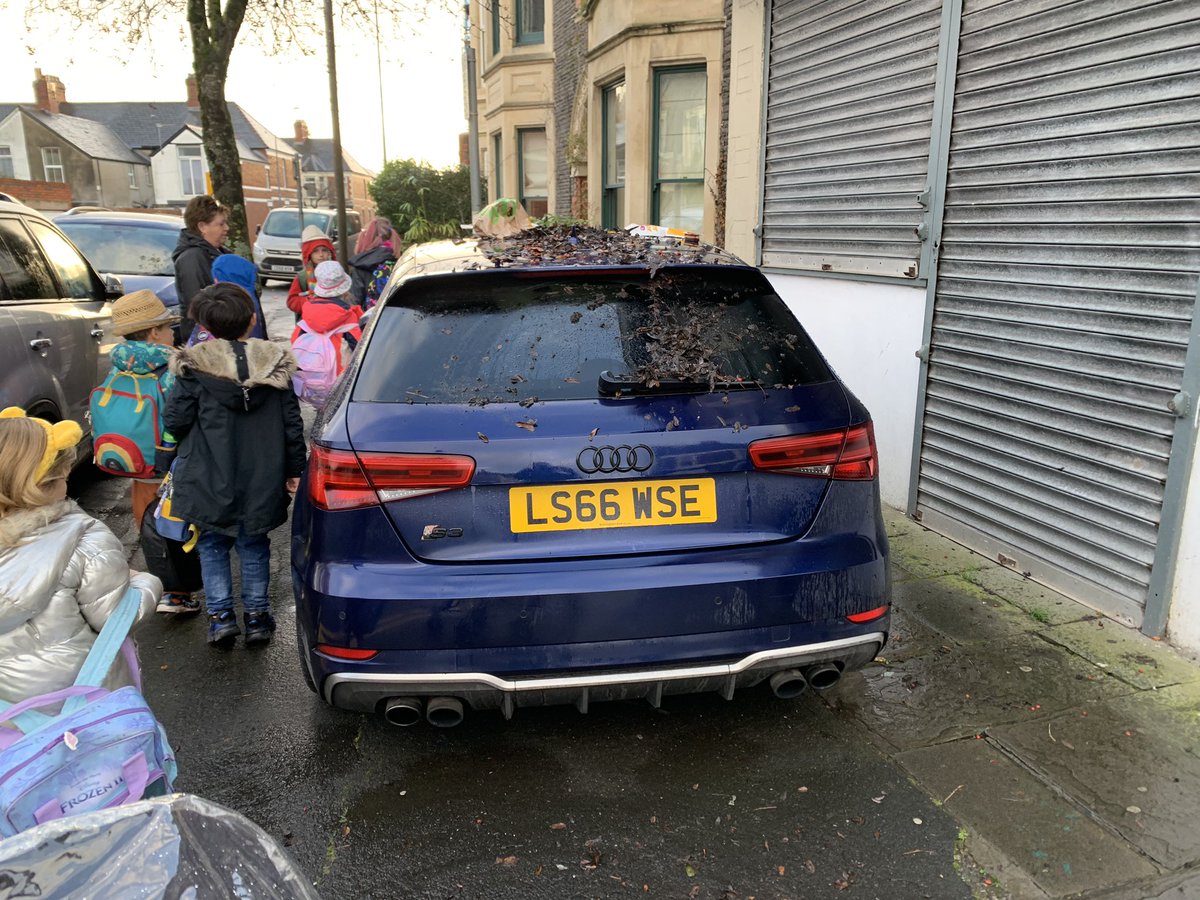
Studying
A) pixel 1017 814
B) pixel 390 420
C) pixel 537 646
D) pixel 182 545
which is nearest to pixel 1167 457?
pixel 1017 814

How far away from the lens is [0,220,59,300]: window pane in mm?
5379

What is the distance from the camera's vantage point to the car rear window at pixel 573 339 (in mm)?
2807

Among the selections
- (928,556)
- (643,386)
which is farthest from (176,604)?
(928,556)

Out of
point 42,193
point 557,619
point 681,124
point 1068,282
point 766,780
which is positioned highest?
point 42,193

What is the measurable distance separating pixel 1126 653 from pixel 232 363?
3.91 m

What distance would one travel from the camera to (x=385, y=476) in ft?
8.70

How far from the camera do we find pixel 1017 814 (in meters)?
2.82

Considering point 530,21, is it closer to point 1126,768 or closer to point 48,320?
point 48,320

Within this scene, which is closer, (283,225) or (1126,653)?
(1126,653)

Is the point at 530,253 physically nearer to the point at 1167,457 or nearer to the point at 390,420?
the point at 390,420

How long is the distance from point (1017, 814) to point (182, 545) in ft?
11.5

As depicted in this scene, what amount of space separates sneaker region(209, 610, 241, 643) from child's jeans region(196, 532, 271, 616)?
0.03 metres

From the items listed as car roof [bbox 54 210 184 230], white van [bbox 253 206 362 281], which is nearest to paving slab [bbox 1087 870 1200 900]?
car roof [bbox 54 210 184 230]

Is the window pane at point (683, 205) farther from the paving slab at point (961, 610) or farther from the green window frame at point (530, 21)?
the green window frame at point (530, 21)
